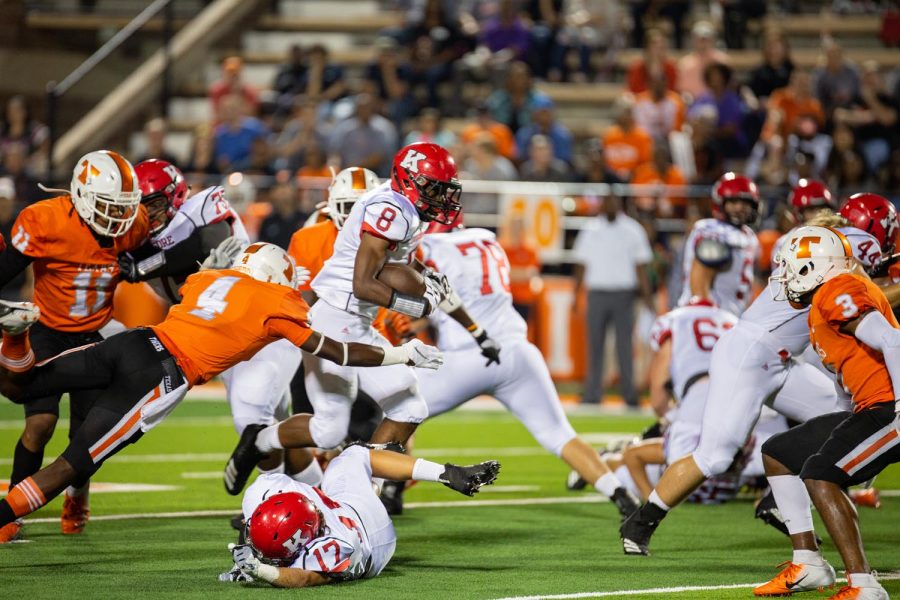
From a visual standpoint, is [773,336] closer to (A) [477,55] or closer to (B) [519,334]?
(B) [519,334]

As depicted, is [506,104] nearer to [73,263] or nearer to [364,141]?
[364,141]

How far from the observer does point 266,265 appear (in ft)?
21.6

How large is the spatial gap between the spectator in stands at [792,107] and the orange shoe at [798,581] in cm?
1067

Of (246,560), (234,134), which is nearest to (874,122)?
(234,134)

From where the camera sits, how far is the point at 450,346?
26.1ft

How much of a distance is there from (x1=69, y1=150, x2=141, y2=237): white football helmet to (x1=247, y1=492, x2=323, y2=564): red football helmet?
6.47 ft

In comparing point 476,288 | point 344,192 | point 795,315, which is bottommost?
point 476,288

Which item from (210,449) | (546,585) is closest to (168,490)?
(210,449)

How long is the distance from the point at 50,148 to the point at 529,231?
5.32 metres

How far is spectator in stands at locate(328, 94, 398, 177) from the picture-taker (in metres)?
15.5

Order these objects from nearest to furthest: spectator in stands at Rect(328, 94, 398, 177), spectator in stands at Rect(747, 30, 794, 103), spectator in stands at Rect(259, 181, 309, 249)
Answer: spectator in stands at Rect(259, 181, 309, 249)
spectator in stands at Rect(328, 94, 398, 177)
spectator in stands at Rect(747, 30, 794, 103)

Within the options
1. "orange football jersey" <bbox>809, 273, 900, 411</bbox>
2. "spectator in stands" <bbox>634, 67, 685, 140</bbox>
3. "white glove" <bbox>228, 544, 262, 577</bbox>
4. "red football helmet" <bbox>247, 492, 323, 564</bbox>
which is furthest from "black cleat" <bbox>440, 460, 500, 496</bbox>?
"spectator in stands" <bbox>634, 67, 685, 140</bbox>

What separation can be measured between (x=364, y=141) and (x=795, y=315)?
9354 mm

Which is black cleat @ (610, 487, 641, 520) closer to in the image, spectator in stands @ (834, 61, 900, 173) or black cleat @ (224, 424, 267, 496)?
black cleat @ (224, 424, 267, 496)
